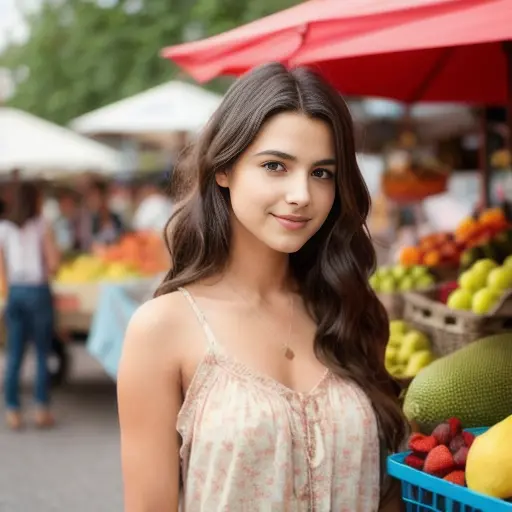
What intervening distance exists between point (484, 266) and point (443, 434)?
6.57 feet

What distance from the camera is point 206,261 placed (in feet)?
7.97

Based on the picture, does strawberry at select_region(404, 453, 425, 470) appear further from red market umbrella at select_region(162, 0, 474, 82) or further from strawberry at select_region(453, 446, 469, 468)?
red market umbrella at select_region(162, 0, 474, 82)

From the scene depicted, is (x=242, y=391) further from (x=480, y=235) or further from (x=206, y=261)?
(x=480, y=235)

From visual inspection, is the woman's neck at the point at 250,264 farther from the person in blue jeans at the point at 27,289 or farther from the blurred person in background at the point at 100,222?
the blurred person in background at the point at 100,222

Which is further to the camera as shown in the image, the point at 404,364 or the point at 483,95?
the point at 483,95

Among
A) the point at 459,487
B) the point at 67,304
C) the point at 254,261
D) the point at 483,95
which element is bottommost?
the point at 67,304

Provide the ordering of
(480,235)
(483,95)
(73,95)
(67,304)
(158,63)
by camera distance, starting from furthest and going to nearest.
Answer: (73,95) → (158,63) → (67,304) → (483,95) → (480,235)

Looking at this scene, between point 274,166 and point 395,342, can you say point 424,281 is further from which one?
point 274,166

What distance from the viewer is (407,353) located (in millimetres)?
3717

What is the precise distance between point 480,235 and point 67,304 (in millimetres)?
4898

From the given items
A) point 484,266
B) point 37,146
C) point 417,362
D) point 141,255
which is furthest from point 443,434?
point 37,146

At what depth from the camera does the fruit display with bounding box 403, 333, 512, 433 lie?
8.75 feet

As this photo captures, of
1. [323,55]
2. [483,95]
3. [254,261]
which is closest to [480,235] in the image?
[483,95]

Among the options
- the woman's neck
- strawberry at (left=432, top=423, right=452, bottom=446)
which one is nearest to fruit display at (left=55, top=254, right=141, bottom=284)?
the woman's neck
